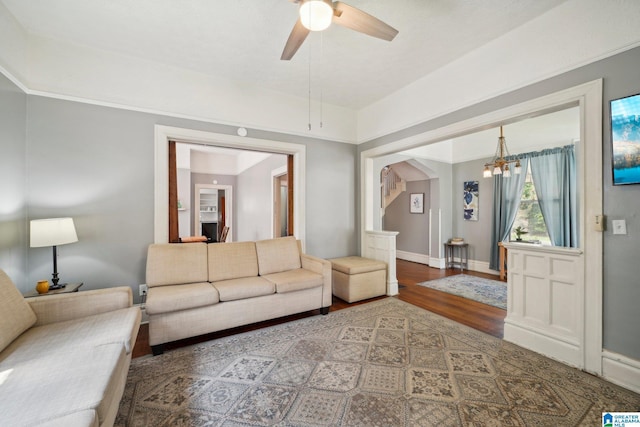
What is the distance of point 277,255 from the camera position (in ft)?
11.1

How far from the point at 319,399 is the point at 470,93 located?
324 centimetres

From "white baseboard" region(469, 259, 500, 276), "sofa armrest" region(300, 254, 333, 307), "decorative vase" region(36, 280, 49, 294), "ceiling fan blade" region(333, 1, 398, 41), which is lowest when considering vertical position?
"white baseboard" region(469, 259, 500, 276)

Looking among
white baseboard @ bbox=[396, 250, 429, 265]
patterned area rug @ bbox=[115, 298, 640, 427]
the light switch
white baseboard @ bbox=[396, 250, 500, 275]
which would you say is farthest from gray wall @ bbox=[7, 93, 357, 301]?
white baseboard @ bbox=[396, 250, 429, 265]

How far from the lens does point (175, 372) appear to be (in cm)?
204

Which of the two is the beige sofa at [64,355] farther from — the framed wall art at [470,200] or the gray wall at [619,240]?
the framed wall art at [470,200]

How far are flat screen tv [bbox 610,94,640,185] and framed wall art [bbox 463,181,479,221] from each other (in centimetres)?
388

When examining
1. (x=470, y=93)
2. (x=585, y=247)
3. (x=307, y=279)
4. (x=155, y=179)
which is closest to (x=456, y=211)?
(x=470, y=93)

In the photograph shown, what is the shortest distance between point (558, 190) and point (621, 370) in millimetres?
3532

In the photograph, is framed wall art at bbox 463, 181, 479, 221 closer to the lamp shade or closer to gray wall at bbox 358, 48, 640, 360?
gray wall at bbox 358, 48, 640, 360

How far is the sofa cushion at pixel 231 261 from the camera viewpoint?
118 inches

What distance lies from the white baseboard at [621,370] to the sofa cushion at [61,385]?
3.17m

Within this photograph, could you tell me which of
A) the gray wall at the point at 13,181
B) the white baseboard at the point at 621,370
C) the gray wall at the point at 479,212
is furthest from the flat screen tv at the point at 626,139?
the gray wall at the point at 13,181

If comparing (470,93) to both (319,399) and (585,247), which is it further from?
(319,399)

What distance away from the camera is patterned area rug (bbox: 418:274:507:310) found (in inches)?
146
